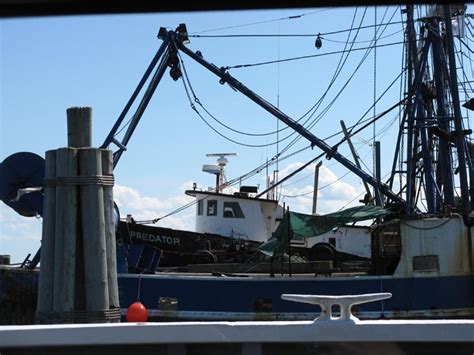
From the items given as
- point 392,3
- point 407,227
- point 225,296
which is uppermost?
point 392,3

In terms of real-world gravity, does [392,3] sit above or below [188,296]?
above

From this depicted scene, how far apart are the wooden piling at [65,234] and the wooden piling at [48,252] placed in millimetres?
76

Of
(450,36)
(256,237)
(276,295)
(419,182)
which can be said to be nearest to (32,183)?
Answer: (276,295)

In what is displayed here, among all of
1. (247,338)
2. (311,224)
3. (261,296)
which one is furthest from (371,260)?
(247,338)

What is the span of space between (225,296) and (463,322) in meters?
9.42

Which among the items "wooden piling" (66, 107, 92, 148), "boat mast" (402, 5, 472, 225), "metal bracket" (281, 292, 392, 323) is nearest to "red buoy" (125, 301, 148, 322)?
"metal bracket" (281, 292, 392, 323)

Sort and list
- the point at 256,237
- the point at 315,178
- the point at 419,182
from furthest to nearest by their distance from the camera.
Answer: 1. the point at 315,178
2. the point at 256,237
3. the point at 419,182

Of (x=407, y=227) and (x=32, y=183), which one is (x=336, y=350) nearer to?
(x=32, y=183)

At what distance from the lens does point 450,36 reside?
13.2 meters

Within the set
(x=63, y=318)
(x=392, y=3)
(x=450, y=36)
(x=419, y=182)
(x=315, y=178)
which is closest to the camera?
(x=392, y=3)

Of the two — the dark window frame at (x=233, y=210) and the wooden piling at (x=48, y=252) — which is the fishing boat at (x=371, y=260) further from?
the dark window frame at (x=233, y=210)

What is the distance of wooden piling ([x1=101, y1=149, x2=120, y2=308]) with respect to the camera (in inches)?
250

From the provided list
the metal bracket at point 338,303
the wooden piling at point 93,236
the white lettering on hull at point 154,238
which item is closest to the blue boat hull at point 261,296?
the white lettering on hull at point 154,238

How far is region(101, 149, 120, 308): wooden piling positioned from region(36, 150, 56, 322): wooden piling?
1.50 feet
